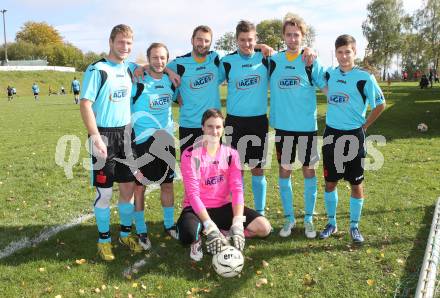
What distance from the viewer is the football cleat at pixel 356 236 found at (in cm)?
570

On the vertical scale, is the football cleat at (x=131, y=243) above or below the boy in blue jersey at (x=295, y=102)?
below

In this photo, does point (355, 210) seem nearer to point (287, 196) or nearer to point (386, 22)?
point (287, 196)

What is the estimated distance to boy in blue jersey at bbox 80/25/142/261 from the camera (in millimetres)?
4996

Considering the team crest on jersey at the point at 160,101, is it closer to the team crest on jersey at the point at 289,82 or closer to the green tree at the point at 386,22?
the team crest on jersey at the point at 289,82

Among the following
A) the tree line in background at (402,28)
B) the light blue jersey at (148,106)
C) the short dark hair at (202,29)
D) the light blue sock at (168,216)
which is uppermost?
the tree line in background at (402,28)

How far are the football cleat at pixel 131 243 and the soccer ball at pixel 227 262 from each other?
148 centimetres

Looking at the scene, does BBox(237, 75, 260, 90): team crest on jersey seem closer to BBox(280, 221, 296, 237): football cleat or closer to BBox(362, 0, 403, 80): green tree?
BBox(280, 221, 296, 237): football cleat

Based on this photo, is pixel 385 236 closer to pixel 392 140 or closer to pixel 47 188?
pixel 47 188

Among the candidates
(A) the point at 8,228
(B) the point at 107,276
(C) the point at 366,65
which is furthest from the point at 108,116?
(C) the point at 366,65

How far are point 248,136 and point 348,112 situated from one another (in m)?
1.37

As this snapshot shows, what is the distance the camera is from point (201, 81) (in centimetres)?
591

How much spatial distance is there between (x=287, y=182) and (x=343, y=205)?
1686 mm

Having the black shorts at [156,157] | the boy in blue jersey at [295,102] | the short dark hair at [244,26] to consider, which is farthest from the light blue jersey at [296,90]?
the black shorts at [156,157]

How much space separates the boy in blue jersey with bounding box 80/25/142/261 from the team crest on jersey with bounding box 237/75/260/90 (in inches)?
59.0
